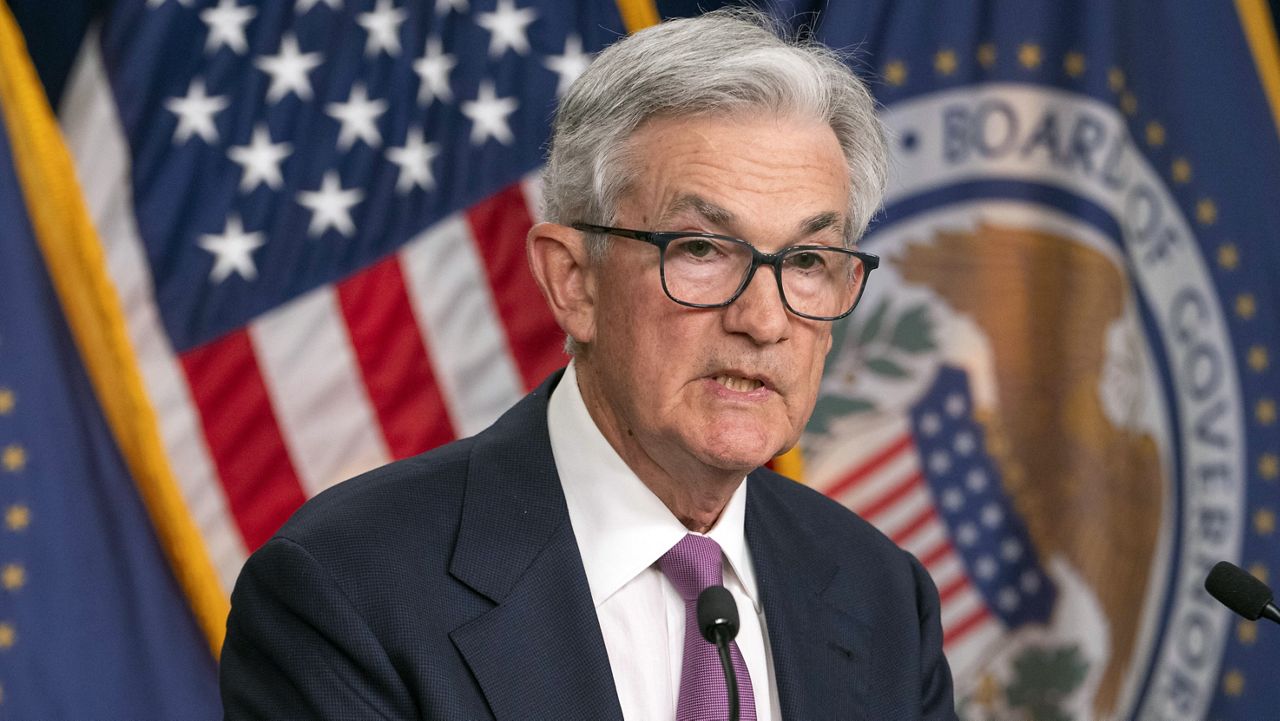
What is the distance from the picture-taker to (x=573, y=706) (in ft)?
5.30

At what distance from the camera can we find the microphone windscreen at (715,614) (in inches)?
57.6

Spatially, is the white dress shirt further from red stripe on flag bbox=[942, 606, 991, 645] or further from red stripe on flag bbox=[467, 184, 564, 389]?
red stripe on flag bbox=[942, 606, 991, 645]

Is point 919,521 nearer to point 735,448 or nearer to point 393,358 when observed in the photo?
point 393,358

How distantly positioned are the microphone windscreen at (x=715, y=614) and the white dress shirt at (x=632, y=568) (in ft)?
0.86

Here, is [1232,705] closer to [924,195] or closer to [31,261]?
[924,195]

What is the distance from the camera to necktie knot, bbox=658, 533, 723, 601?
5.88ft

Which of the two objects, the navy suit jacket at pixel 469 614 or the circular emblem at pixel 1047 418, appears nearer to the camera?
the navy suit jacket at pixel 469 614

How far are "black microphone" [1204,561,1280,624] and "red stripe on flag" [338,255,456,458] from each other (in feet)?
6.23

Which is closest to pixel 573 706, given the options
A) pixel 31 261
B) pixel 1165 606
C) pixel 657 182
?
pixel 657 182

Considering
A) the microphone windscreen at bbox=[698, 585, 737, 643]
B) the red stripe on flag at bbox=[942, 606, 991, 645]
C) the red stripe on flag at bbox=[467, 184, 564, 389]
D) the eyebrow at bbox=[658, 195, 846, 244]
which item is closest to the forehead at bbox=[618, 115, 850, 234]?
the eyebrow at bbox=[658, 195, 846, 244]

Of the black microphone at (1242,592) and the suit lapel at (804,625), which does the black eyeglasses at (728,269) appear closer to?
the suit lapel at (804,625)

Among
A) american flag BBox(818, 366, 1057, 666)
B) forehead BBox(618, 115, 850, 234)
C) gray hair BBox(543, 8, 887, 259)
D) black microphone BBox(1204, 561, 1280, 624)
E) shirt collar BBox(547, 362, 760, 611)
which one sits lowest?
american flag BBox(818, 366, 1057, 666)

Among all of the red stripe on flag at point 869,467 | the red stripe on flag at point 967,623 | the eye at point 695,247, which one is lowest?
the red stripe on flag at point 967,623

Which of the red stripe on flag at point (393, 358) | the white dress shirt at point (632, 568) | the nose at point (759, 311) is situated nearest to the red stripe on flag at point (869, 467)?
the red stripe on flag at point (393, 358)
